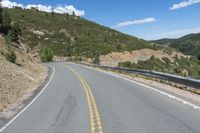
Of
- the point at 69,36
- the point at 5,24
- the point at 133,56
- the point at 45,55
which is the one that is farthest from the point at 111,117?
the point at 69,36

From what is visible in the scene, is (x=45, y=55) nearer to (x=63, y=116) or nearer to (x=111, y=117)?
(x=63, y=116)

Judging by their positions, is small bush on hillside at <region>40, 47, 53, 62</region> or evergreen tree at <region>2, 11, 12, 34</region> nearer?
evergreen tree at <region>2, 11, 12, 34</region>

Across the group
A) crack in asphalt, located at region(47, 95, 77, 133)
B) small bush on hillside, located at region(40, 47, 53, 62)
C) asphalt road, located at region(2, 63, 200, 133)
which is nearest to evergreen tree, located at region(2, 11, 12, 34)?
small bush on hillside, located at region(40, 47, 53, 62)

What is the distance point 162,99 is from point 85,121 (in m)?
5.43

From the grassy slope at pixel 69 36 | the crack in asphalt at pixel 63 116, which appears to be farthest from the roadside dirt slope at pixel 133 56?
the crack in asphalt at pixel 63 116

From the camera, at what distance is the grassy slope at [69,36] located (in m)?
103

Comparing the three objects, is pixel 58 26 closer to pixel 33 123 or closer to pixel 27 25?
pixel 27 25

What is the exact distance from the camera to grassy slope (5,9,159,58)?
103 metres

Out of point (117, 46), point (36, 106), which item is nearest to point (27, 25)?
point (117, 46)

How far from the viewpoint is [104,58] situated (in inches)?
3588

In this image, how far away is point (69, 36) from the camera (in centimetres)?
11506

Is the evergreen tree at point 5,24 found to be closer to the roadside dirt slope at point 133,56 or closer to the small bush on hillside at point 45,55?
the small bush on hillside at point 45,55

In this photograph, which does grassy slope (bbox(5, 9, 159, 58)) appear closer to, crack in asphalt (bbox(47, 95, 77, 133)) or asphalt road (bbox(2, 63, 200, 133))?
crack in asphalt (bbox(47, 95, 77, 133))

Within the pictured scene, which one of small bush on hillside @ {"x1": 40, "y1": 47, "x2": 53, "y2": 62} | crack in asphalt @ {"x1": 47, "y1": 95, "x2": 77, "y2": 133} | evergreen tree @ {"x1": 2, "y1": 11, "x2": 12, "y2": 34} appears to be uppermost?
evergreen tree @ {"x1": 2, "y1": 11, "x2": 12, "y2": 34}
